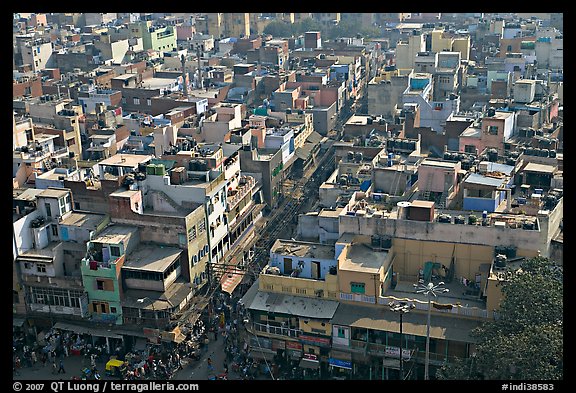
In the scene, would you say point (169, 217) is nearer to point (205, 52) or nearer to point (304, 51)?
point (304, 51)

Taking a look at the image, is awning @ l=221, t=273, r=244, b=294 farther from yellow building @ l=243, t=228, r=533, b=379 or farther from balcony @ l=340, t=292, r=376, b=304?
balcony @ l=340, t=292, r=376, b=304

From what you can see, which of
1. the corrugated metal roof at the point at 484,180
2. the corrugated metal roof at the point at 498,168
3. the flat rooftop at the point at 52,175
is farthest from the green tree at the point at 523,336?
the flat rooftop at the point at 52,175

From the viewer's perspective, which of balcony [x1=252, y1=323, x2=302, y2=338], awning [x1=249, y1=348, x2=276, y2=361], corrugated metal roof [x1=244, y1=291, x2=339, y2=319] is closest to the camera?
corrugated metal roof [x1=244, y1=291, x2=339, y2=319]

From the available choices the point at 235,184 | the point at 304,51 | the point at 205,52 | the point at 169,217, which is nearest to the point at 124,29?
the point at 205,52

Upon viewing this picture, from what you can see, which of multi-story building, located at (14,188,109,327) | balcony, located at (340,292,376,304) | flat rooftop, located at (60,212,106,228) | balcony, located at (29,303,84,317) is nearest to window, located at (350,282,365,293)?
balcony, located at (340,292,376,304)

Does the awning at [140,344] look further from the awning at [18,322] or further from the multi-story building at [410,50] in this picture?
the multi-story building at [410,50]

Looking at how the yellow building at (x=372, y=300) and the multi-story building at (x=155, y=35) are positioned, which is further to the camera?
the multi-story building at (x=155, y=35)

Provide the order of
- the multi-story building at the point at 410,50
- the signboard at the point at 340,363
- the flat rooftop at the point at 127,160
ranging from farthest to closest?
the multi-story building at the point at 410,50 < the flat rooftop at the point at 127,160 < the signboard at the point at 340,363
